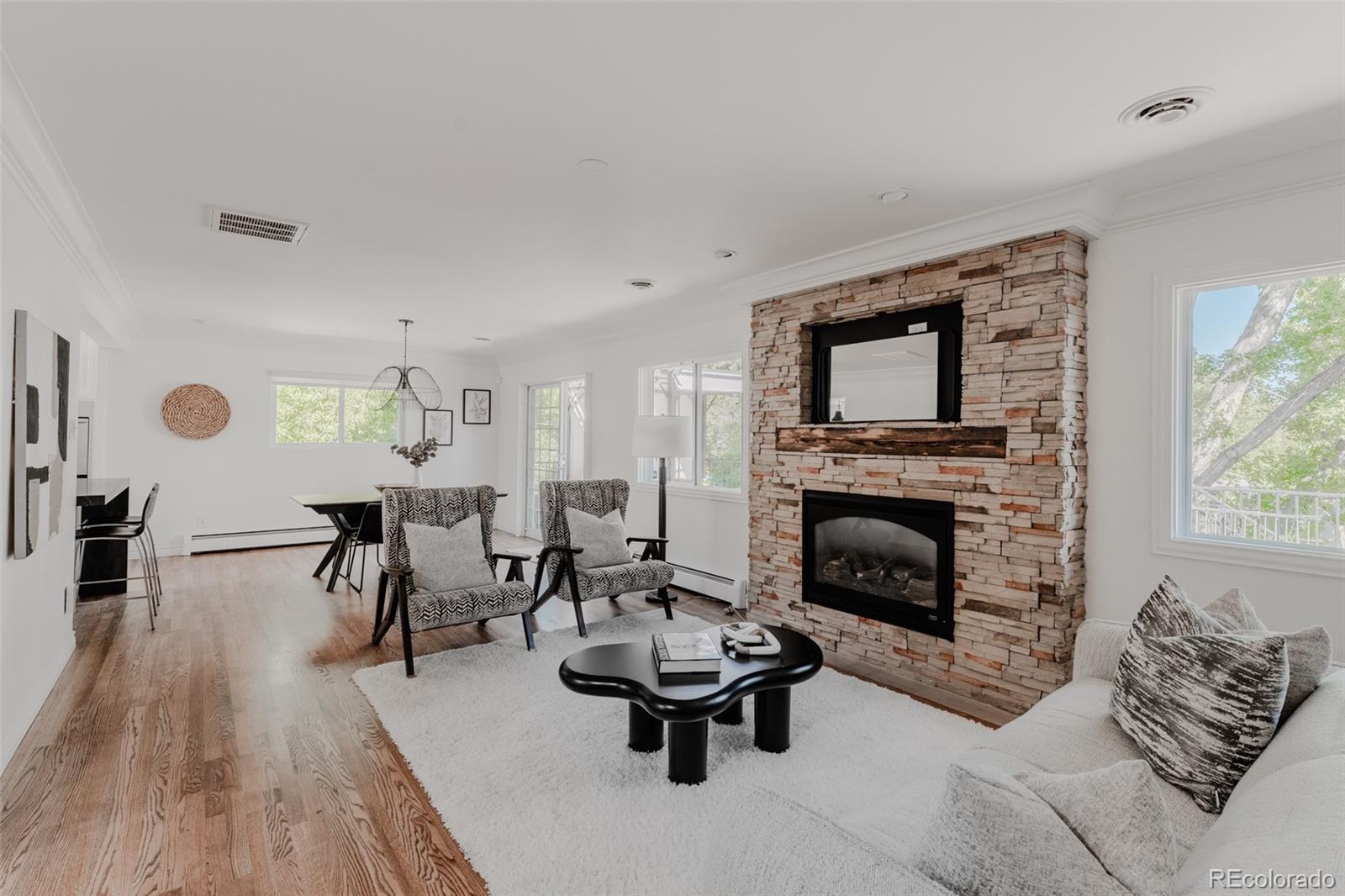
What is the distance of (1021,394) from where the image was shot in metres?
3.15

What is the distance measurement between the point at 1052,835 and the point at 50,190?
3.99 metres

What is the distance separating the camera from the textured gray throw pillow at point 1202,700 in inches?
60.5

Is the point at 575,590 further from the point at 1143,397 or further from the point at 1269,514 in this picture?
the point at 1269,514

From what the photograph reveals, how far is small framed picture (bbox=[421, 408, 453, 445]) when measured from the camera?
27.1 feet

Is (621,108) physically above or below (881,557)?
above

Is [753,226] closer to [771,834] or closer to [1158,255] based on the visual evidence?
[1158,255]

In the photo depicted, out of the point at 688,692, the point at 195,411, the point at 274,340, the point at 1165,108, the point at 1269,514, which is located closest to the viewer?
the point at 1165,108

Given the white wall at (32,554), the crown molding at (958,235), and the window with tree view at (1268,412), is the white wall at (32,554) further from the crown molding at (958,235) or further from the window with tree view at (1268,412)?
the window with tree view at (1268,412)

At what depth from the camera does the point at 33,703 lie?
2883 mm

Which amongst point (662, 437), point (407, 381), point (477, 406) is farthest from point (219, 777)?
point (477, 406)

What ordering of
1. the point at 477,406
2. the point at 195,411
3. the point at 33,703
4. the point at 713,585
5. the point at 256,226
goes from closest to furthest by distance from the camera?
the point at 33,703, the point at 256,226, the point at 713,585, the point at 195,411, the point at 477,406

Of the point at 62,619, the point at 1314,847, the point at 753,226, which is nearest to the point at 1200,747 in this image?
the point at 1314,847

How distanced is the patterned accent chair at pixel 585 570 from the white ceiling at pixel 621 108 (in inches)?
72.5

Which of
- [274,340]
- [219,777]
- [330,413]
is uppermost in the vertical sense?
[274,340]
